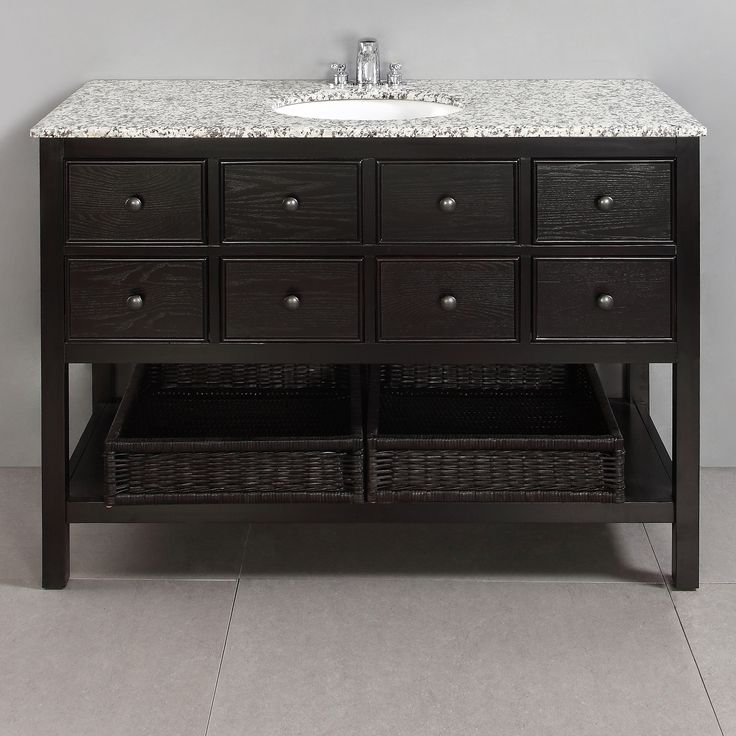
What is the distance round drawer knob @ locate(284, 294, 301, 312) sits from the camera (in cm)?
208

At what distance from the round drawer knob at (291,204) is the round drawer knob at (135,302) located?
0.31 m

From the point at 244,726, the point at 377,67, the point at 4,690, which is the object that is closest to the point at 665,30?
the point at 377,67

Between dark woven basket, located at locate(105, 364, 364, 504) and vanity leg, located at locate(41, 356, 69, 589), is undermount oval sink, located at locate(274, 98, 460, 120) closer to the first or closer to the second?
dark woven basket, located at locate(105, 364, 364, 504)

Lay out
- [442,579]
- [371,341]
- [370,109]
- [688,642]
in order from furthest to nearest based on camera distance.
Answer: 1. [370,109]
2. [442,579]
3. [371,341]
4. [688,642]

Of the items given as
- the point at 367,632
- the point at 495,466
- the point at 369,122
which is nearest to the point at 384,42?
the point at 369,122

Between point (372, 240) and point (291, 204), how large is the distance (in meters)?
0.16

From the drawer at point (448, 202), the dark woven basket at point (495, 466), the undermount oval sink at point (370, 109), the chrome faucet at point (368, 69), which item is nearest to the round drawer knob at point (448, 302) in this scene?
the drawer at point (448, 202)

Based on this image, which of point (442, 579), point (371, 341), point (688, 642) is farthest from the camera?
point (442, 579)

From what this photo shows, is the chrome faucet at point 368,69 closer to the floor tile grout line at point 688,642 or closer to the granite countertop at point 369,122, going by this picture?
the granite countertop at point 369,122

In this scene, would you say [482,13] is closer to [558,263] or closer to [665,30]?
[665,30]

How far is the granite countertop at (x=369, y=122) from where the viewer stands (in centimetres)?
202

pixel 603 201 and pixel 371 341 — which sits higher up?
pixel 603 201

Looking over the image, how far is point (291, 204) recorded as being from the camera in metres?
2.04

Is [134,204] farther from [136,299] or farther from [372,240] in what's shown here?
[372,240]
